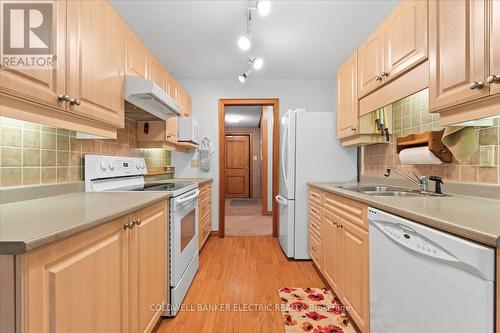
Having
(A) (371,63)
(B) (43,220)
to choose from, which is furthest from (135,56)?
(A) (371,63)

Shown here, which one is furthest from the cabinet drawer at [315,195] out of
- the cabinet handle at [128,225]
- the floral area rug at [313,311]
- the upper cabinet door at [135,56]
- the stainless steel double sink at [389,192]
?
the upper cabinet door at [135,56]

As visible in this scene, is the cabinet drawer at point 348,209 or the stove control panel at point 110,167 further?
the stove control panel at point 110,167

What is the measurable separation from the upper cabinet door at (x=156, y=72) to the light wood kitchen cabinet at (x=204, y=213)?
4.00 feet

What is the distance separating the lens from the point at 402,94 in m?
1.53

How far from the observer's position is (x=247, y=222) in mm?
4598

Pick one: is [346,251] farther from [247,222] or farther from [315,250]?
[247,222]

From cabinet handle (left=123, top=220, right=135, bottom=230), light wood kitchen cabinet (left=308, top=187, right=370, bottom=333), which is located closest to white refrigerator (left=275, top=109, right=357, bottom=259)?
light wood kitchen cabinet (left=308, top=187, right=370, bottom=333)

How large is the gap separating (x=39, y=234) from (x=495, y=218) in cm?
145

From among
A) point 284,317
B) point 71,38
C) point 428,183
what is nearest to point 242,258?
point 284,317

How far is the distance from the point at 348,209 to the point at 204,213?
6.54 feet

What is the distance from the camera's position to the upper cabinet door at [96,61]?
1.20 metres

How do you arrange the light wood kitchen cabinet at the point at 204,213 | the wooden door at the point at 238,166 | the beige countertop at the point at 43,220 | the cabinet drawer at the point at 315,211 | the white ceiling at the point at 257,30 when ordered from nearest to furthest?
the beige countertop at the point at 43,220 < the white ceiling at the point at 257,30 < the cabinet drawer at the point at 315,211 < the light wood kitchen cabinet at the point at 204,213 < the wooden door at the point at 238,166

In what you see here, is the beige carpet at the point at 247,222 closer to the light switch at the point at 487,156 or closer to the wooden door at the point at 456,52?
the light switch at the point at 487,156

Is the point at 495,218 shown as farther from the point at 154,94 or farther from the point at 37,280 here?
the point at 154,94
